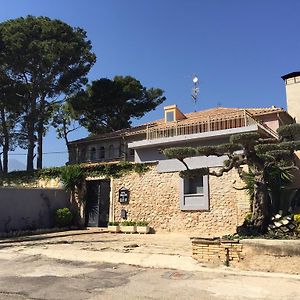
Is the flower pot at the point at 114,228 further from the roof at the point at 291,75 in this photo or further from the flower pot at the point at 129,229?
the roof at the point at 291,75

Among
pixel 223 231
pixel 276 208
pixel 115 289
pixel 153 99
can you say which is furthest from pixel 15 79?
Result: pixel 115 289

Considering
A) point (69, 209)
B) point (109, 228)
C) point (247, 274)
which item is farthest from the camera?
point (69, 209)

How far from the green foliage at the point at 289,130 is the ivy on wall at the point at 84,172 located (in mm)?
10252

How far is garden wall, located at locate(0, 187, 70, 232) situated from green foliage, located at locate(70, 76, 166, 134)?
40.1 ft

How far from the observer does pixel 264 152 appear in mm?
8984

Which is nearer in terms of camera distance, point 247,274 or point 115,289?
point 115,289

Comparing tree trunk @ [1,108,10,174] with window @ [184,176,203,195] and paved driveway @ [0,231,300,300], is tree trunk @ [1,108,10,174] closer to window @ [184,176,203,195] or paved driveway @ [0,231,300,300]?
window @ [184,176,203,195]

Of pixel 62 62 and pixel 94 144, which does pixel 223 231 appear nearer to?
pixel 94 144

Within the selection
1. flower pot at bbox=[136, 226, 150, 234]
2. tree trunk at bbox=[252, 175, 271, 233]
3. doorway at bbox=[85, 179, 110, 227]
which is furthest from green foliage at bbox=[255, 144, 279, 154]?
doorway at bbox=[85, 179, 110, 227]

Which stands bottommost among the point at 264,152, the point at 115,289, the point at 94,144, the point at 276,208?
the point at 115,289

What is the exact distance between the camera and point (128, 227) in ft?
58.1

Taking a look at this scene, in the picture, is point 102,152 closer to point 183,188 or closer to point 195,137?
point 195,137

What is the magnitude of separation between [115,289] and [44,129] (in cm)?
2400

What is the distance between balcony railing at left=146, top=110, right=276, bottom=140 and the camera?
19.5 meters
